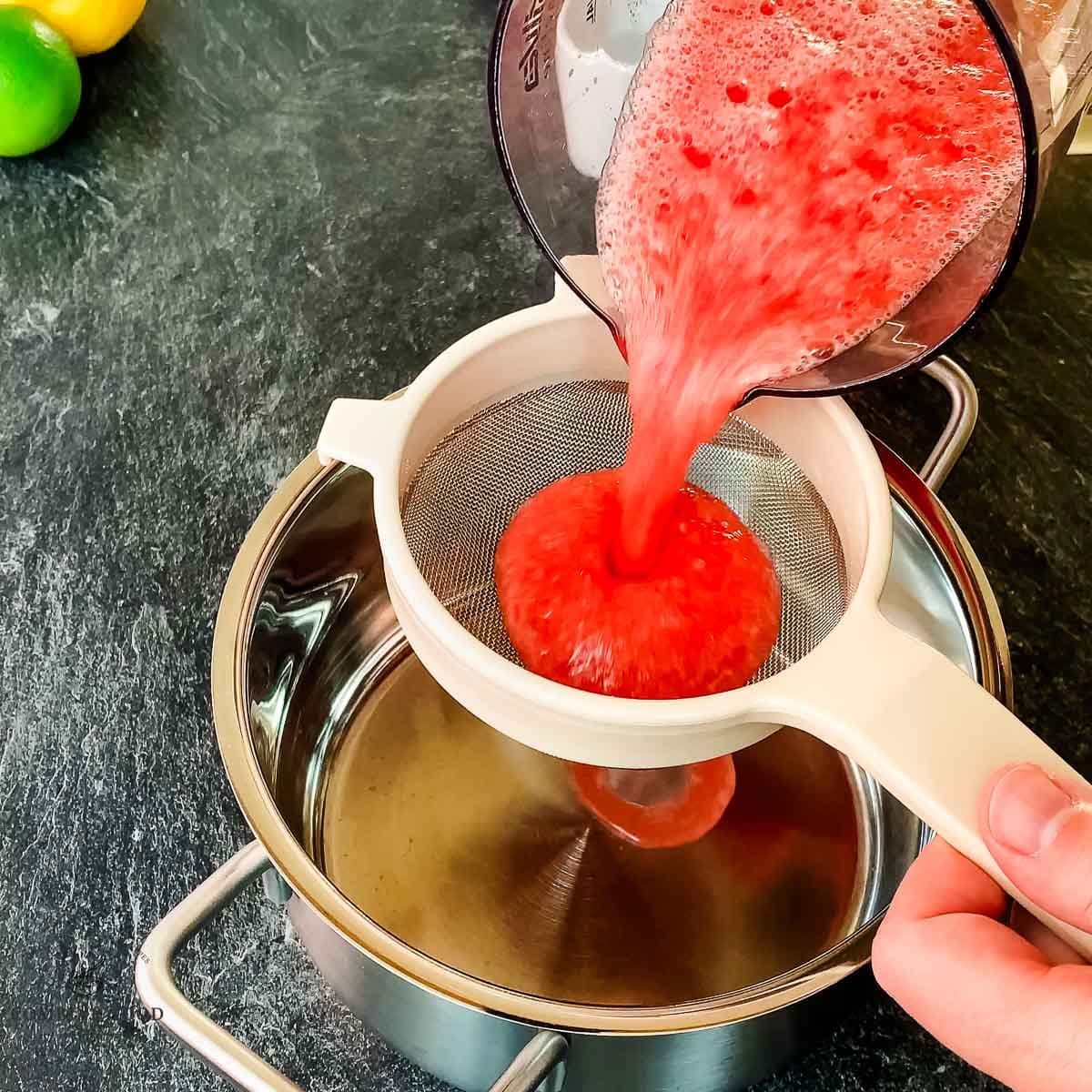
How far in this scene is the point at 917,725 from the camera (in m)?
0.48

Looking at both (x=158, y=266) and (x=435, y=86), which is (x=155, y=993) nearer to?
(x=158, y=266)

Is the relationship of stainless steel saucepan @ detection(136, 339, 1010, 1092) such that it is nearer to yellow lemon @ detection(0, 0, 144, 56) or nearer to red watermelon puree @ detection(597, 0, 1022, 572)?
red watermelon puree @ detection(597, 0, 1022, 572)

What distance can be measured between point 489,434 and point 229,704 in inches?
9.6

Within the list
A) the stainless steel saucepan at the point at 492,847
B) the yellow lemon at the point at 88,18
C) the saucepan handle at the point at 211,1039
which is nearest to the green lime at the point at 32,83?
the yellow lemon at the point at 88,18

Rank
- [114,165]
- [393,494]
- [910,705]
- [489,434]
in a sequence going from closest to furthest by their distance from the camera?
[910,705] < [393,494] < [489,434] < [114,165]

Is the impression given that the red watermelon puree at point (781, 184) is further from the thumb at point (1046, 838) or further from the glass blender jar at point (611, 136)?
the thumb at point (1046, 838)

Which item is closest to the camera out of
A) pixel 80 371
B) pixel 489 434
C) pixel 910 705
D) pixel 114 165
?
pixel 910 705

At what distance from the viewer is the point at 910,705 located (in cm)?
49

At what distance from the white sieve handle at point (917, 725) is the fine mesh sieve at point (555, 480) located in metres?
0.14

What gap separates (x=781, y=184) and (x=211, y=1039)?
19.3 inches

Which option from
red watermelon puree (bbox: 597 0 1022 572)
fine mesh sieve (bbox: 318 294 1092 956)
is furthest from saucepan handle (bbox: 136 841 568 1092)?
red watermelon puree (bbox: 597 0 1022 572)

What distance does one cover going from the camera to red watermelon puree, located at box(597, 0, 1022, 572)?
1.68ft

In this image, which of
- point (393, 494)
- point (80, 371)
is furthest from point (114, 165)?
point (393, 494)

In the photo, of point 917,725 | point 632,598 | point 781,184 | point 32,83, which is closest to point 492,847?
point 632,598
